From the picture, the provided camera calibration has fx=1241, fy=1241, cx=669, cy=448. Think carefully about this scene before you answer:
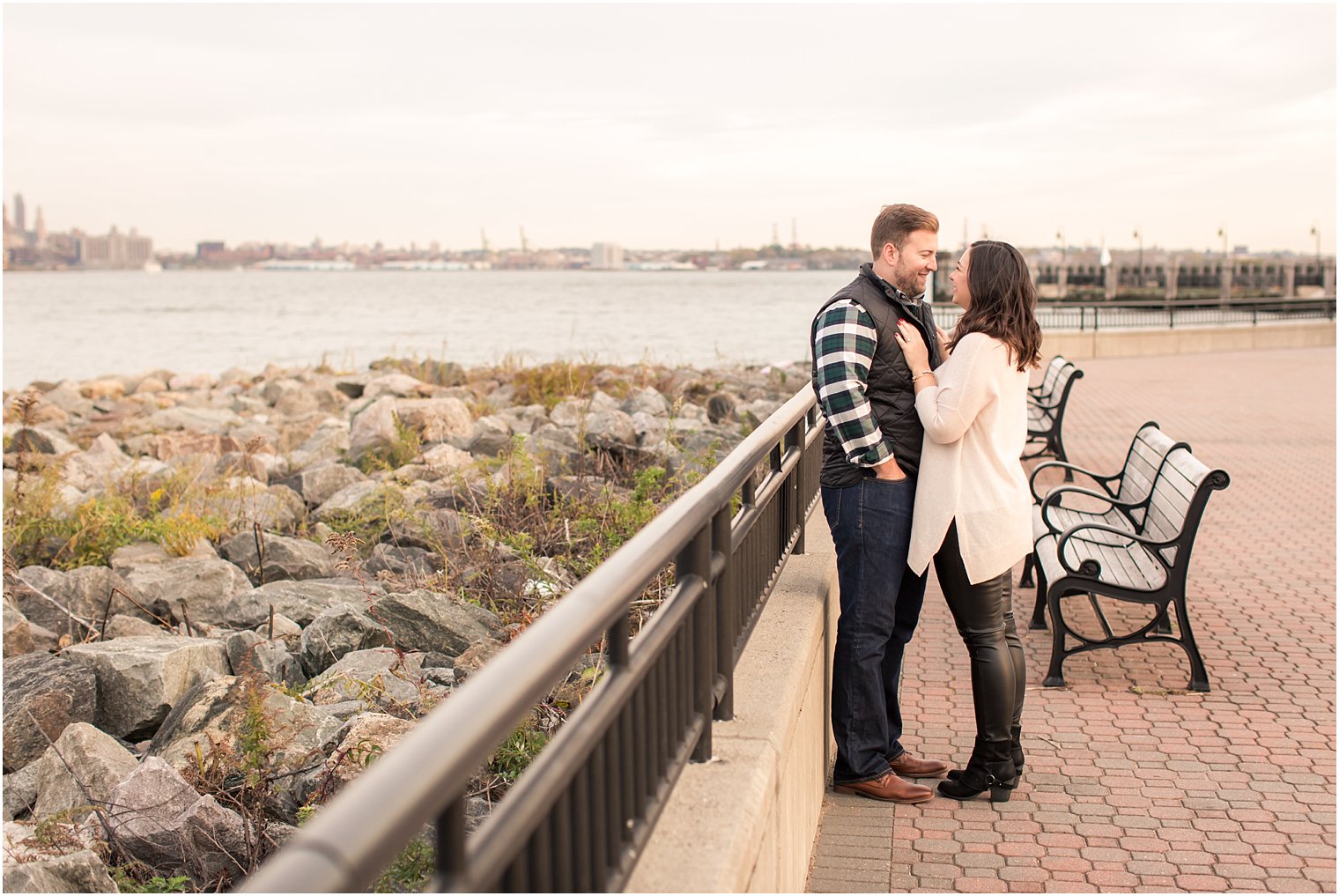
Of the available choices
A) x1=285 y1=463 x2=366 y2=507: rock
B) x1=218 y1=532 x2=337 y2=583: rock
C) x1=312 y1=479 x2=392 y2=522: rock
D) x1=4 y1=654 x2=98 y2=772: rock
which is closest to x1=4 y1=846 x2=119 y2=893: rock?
x1=4 y1=654 x2=98 y2=772: rock

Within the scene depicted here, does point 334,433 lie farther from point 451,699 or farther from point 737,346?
point 737,346

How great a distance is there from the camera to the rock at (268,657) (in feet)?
20.3

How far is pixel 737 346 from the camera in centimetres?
4484

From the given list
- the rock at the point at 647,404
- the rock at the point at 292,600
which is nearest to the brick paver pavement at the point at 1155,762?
the rock at the point at 292,600

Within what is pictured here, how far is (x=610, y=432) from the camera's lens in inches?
463

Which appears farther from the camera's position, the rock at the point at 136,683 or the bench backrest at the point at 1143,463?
the bench backrest at the point at 1143,463

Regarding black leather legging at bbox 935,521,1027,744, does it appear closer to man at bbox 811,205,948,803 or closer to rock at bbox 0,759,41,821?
man at bbox 811,205,948,803

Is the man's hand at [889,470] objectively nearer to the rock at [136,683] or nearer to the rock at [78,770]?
the rock at [78,770]

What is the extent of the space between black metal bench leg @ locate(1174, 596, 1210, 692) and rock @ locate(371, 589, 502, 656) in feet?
11.2

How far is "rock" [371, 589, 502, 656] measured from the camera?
638 cm

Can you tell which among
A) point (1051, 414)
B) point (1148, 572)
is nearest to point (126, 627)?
point (1148, 572)

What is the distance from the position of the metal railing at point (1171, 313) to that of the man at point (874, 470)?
2664cm

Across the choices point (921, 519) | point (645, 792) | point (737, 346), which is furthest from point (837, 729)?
point (737, 346)

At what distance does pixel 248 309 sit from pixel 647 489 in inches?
3655
